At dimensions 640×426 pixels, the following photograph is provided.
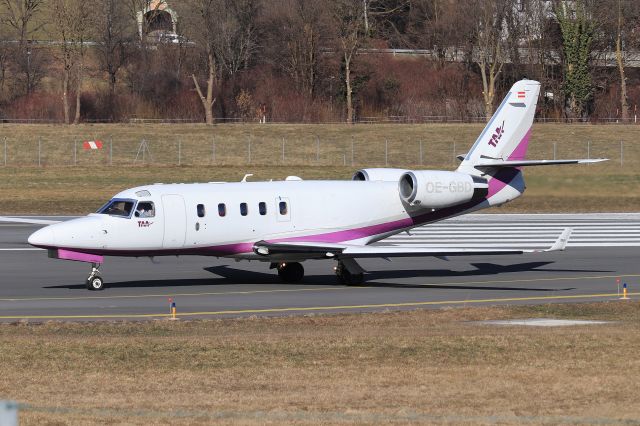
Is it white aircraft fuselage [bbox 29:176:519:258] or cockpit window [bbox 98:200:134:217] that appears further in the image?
cockpit window [bbox 98:200:134:217]

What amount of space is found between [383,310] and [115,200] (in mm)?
8264

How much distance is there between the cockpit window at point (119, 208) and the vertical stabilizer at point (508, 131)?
1050cm

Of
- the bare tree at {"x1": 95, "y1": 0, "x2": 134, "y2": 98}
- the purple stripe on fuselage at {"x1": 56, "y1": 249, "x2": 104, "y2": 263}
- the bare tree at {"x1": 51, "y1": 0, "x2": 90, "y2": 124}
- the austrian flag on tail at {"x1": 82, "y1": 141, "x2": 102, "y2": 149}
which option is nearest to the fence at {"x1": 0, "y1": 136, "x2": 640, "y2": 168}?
the austrian flag on tail at {"x1": 82, "y1": 141, "x2": 102, "y2": 149}

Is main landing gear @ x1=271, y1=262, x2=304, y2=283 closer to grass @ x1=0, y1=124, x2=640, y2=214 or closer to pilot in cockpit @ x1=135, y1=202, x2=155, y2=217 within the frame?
pilot in cockpit @ x1=135, y1=202, x2=155, y2=217

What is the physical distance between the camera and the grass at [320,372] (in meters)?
15.1

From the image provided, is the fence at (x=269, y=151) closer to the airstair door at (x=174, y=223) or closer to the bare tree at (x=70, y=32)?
the bare tree at (x=70, y=32)

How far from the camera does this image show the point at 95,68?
10781 centimetres

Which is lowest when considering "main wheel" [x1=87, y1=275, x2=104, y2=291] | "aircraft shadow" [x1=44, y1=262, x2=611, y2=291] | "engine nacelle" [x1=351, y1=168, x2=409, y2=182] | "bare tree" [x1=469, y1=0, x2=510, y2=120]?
"aircraft shadow" [x1=44, y1=262, x2=611, y2=291]

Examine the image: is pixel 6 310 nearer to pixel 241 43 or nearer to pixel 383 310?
pixel 383 310

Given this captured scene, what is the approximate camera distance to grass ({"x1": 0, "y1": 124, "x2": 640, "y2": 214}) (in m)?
63.3

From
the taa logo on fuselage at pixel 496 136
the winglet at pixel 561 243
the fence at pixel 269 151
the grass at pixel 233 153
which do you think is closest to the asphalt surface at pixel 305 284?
the winglet at pixel 561 243

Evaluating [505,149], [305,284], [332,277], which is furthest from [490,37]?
[305,284]

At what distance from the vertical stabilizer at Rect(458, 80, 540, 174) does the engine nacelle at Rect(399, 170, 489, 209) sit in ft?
4.41

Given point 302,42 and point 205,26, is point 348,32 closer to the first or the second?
point 302,42
